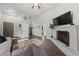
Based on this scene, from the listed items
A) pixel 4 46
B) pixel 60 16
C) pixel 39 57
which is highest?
pixel 60 16

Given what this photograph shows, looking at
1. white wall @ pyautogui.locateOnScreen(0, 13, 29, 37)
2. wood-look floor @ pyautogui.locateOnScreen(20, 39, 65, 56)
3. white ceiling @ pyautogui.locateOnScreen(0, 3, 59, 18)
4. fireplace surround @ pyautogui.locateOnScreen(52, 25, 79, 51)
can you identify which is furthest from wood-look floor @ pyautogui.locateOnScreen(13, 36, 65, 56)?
white ceiling @ pyautogui.locateOnScreen(0, 3, 59, 18)

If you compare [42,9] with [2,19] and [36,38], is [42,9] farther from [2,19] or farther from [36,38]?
[2,19]

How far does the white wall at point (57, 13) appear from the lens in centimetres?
198

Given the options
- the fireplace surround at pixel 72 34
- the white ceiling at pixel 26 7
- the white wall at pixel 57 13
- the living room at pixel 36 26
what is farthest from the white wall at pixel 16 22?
the fireplace surround at pixel 72 34

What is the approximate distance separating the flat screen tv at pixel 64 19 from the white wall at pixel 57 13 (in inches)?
2.5

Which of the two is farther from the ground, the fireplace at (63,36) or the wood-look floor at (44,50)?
the fireplace at (63,36)

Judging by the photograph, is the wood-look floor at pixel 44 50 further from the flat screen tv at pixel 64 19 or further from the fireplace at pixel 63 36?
the flat screen tv at pixel 64 19

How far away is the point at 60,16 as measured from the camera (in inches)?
80.1

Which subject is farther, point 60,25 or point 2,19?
point 60,25

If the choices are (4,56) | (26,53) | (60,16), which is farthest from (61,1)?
(4,56)

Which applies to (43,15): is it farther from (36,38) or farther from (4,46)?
(4,46)

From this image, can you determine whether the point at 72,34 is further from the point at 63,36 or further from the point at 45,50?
the point at 45,50

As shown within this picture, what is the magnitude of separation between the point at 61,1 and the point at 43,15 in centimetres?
45

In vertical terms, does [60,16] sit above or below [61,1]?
below
